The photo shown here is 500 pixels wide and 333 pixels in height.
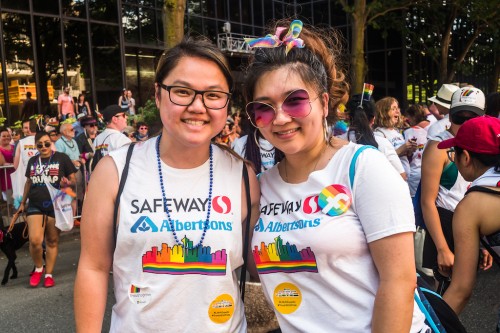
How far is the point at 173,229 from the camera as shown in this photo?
184 cm

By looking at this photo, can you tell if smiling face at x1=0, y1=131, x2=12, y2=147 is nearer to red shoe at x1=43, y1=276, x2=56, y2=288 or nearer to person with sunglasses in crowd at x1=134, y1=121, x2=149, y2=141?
person with sunglasses in crowd at x1=134, y1=121, x2=149, y2=141

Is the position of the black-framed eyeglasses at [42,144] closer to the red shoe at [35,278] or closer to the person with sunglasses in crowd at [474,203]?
the red shoe at [35,278]

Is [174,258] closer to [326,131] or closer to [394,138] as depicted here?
[326,131]

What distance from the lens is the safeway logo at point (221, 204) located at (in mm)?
1905

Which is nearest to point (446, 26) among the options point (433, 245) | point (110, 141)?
point (110, 141)

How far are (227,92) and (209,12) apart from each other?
2274cm

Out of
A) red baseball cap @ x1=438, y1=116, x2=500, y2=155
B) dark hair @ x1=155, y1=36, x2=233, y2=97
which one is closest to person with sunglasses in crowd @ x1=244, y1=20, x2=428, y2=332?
dark hair @ x1=155, y1=36, x2=233, y2=97

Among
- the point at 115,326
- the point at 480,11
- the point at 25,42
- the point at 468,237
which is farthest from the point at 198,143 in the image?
the point at 480,11

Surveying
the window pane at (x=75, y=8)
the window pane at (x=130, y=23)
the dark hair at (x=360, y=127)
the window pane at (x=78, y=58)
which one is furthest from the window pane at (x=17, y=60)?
the dark hair at (x=360, y=127)

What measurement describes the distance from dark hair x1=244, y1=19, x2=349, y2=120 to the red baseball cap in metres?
0.99

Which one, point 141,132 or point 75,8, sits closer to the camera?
point 141,132

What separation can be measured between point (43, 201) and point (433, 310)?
18.4ft

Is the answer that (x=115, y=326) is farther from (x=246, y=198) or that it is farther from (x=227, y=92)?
(x=227, y=92)

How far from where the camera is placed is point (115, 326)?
1917mm
